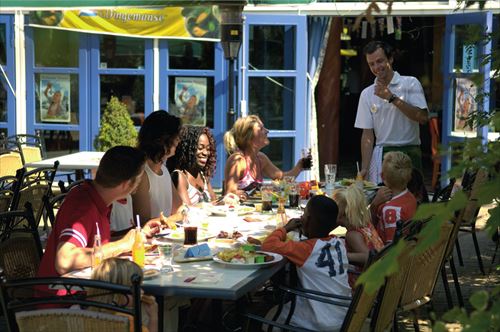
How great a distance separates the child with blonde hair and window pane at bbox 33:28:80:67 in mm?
6876

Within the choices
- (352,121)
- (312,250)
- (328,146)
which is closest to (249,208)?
(312,250)

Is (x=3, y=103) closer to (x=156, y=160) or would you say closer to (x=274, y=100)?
(x=274, y=100)

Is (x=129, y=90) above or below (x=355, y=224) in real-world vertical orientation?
above

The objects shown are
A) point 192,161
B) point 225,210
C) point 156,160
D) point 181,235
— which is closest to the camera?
point 181,235

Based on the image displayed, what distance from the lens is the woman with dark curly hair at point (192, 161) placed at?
584 cm

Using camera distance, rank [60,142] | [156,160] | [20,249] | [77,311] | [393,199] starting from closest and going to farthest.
Answer: [77,311] → [20,249] → [393,199] → [156,160] → [60,142]

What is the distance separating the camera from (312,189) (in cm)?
646

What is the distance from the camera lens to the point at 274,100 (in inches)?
425

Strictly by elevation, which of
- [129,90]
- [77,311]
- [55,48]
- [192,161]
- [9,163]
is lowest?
[77,311]

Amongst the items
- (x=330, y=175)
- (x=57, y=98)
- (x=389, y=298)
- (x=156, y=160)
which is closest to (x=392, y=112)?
(x=330, y=175)

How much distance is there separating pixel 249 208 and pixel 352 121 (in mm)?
10517

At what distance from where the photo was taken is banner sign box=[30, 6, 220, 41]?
1069 centimetres

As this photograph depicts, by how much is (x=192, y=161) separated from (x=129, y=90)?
5.32m

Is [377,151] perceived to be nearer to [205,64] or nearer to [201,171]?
[201,171]
